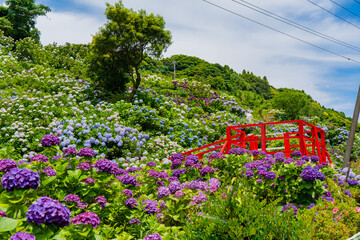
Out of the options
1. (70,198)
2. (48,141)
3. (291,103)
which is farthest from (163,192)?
(291,103)

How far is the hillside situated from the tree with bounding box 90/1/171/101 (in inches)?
71.0

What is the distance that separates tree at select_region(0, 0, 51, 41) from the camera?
21812mm

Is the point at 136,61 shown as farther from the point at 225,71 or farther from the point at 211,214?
the point at 225,71

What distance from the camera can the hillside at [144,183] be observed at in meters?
1.96

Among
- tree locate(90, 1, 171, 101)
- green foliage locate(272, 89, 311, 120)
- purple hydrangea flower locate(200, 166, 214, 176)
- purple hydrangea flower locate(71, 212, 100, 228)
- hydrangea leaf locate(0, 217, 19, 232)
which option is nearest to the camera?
hydrangea leaf locate(0, 217, 19, 232)

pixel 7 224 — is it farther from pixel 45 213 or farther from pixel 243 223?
pixel 243 223

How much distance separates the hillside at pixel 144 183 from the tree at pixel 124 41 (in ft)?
5.92

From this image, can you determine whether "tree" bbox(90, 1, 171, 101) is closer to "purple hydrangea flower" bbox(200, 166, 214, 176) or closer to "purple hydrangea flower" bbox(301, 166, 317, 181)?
"purple hydrangea flower" bbox(200, 166, 214, 176)

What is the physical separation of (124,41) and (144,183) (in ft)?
26.8

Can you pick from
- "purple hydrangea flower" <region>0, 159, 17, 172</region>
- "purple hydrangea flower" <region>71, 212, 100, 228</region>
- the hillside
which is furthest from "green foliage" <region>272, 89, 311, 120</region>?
"purple hydrangea flower" <region>71, 212, 100, 228</region>

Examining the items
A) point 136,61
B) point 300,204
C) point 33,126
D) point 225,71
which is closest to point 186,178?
point 300,204

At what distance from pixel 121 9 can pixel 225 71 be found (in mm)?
37037

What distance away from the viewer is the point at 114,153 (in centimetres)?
734

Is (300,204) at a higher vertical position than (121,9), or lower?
lower
